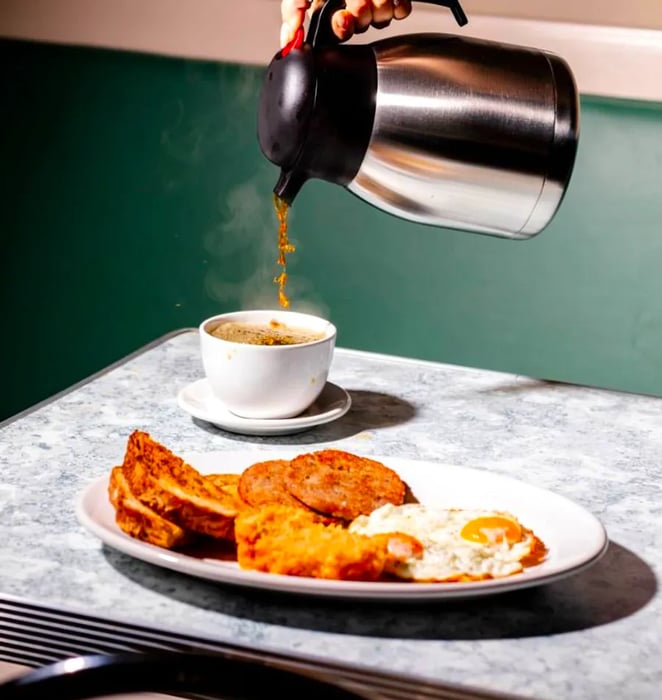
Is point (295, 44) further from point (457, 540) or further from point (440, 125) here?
point (457, 540)

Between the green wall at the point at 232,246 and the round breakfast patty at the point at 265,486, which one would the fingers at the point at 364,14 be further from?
the green wall at the point at 232,246

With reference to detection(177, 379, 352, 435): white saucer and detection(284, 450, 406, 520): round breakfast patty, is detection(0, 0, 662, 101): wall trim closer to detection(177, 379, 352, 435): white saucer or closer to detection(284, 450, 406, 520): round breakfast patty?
detection(177, 379, 352, 435): white saucer

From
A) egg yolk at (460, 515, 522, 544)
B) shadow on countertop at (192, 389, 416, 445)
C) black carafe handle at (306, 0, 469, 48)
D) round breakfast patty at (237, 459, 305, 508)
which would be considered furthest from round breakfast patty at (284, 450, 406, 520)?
black carafe handle at (306, 0, 469, 48)

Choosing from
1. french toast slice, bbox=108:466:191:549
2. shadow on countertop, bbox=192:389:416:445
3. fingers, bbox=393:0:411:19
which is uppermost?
fingers, bbox=393:0:411:19

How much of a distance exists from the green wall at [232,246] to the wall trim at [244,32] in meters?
0.05

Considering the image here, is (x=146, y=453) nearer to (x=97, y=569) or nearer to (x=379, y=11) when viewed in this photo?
(x=97, y=569)

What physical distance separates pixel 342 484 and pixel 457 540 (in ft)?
0.51

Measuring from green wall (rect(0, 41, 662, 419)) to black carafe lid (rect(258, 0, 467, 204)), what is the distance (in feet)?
3.91

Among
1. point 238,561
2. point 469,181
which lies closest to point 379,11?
point 469,181

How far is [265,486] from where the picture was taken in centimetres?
98

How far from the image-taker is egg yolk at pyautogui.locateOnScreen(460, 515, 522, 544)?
0.87 m

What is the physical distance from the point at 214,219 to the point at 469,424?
1374mm

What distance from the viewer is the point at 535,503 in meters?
0.99

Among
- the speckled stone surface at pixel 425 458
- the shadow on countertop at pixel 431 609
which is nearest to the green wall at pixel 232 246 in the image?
the speckled stone surface at pixel 425 458
